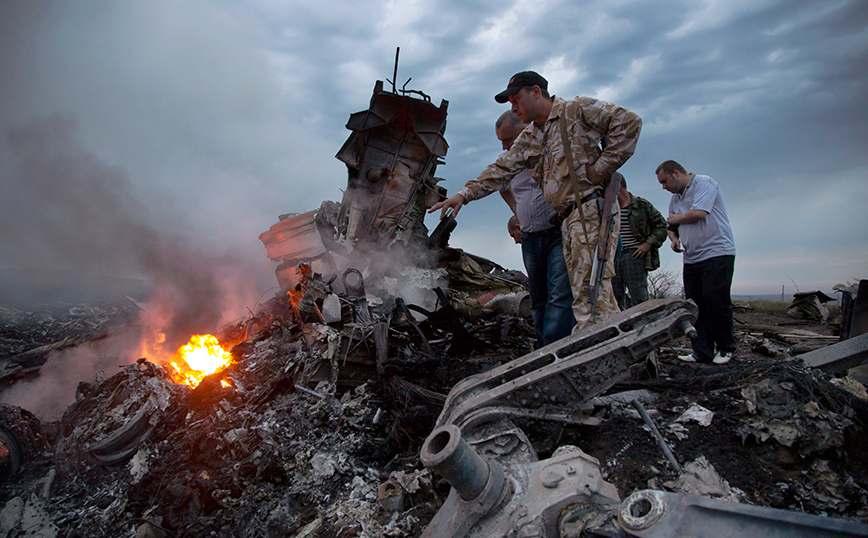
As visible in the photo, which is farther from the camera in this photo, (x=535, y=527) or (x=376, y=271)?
(x=376, y=271)

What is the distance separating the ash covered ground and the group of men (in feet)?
1.95

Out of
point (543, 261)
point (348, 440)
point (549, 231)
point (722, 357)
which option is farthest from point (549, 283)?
point (348, 440)

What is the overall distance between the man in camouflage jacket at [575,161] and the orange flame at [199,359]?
→ 12.5ft

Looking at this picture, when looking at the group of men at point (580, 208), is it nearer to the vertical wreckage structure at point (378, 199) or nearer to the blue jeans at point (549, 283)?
the blue jeans at point (549, 283)

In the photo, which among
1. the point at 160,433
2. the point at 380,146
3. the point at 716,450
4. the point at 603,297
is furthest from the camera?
the point at 380,146

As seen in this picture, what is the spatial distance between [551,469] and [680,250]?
10.1ft

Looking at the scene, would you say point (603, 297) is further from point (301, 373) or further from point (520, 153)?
point (301, 373)

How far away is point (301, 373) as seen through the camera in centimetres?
362

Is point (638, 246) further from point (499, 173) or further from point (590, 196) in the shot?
point (499, 173)

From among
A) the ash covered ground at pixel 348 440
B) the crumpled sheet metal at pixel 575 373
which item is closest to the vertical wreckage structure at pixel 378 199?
the ash covered ground at pixel 348 440

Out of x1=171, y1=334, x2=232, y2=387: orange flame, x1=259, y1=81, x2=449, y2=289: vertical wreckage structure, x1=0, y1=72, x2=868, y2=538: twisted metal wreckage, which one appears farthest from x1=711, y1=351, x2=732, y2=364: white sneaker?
x1=259, y1=81, x2=449, y2=289: vertical wreckage structure

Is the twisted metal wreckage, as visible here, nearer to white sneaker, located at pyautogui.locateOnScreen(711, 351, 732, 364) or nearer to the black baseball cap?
white sneaker, located at pyautogui.locateOnScreen(711, 351, 732, 364)

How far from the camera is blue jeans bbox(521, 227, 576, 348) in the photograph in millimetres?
2781

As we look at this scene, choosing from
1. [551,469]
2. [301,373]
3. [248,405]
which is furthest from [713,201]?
[248,405]
